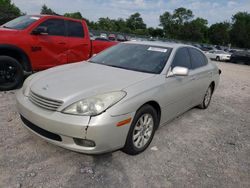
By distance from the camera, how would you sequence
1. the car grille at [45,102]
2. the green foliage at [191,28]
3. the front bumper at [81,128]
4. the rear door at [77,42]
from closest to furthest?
1. the front bumper at [81,128]
2. the car grille at [45,102]
3. the rear door at [77,42]
4. the green foliage at [191,28]

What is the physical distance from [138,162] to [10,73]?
3.75m

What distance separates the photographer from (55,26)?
19.4 feet

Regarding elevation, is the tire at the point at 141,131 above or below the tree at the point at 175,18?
below

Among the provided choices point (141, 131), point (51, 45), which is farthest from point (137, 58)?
point (51, 45)

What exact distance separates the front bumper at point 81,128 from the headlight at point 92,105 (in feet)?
0.18

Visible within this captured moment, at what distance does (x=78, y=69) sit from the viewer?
363cm

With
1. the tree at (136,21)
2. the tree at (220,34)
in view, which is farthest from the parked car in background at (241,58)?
the tree at (136,21)

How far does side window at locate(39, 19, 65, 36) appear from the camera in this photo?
18.8 ft

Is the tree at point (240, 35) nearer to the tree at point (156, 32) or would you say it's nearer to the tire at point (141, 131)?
the tree at point (156, 32)

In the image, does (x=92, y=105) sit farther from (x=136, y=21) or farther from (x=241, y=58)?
(x=136, y=21)

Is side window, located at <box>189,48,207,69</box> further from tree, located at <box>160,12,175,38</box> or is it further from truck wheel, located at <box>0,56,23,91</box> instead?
tree, located at <box>160,12,175,38</box>

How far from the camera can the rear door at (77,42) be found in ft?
20.0

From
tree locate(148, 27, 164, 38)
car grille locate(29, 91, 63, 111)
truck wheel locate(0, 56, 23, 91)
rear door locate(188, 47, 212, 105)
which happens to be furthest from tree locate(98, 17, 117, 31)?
car grille locate(29, 91, 63, 111)

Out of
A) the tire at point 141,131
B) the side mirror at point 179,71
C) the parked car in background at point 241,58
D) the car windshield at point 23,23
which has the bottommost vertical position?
the parked car in background at point 241,58
